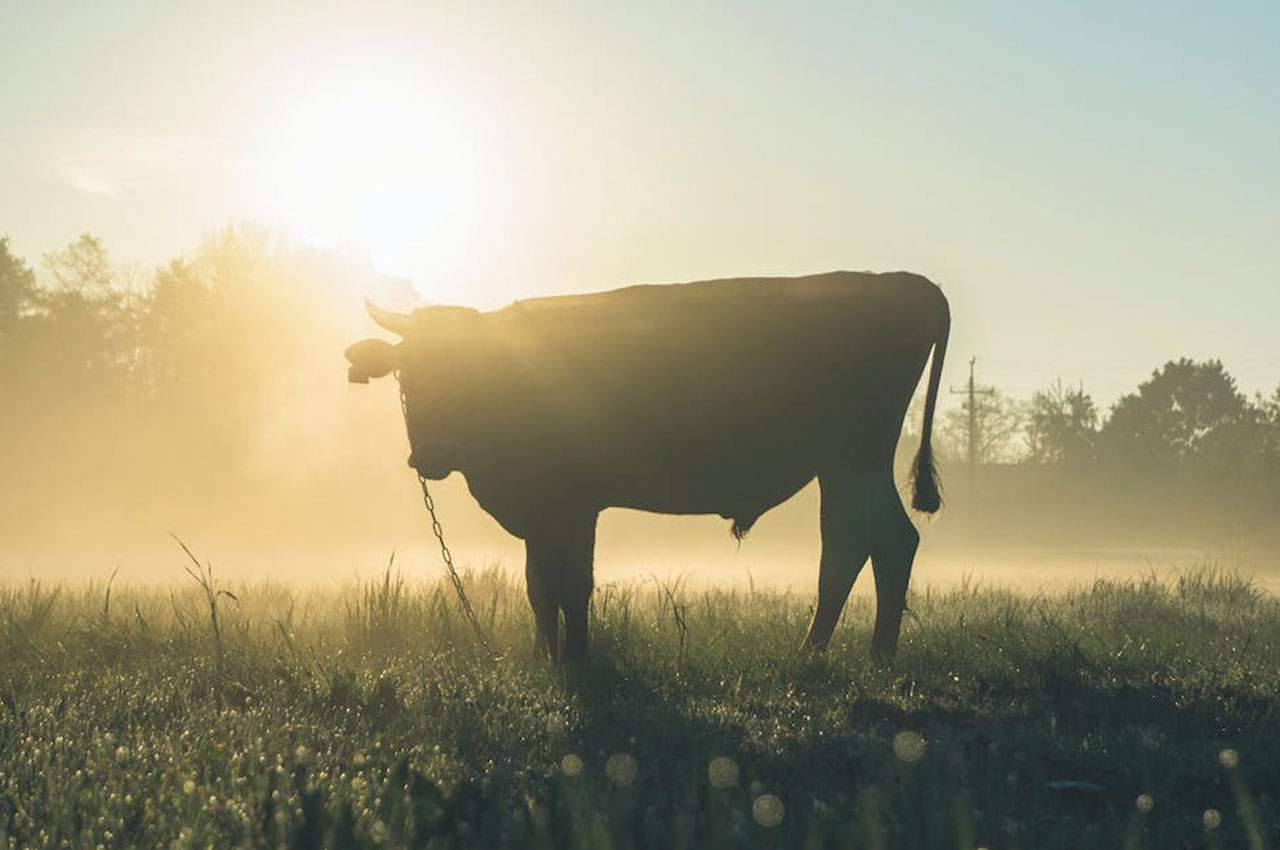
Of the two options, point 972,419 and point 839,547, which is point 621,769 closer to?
→ point 839,547

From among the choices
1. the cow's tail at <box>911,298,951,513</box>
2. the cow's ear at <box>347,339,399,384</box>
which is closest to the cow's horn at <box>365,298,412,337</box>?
the cow's ear at <box>347,339,399,384</box>

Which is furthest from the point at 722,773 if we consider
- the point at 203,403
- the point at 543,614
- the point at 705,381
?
the point at 203,403

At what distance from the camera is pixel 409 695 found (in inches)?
277

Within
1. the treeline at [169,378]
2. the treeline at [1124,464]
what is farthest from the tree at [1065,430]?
the treeline at [169,378]

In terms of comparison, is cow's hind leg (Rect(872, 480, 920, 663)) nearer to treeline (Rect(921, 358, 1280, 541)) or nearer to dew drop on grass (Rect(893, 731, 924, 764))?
dew drop on grass (Rect(893, 731, 924, 764))

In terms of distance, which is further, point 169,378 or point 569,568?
point 169,378

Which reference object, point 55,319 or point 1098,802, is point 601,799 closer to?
point 1098,802

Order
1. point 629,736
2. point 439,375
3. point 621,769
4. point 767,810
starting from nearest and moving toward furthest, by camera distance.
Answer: point 767,810
point 621,769
point 629,736
point 439,375

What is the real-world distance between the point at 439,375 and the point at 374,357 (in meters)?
0.52

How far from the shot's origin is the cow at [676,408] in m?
8.33

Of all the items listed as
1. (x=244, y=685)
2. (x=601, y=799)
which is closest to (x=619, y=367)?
(x=244, y=685)

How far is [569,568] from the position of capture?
26.6 ft

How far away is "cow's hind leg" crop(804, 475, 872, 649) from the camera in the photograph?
8.73 m

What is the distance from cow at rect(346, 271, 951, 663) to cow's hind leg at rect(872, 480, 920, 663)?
0.03 feet
